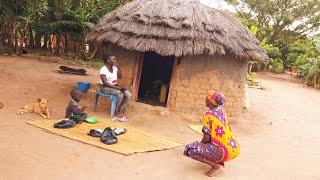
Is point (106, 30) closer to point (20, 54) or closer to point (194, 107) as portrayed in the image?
point (194, 107)

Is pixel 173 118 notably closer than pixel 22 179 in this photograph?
No

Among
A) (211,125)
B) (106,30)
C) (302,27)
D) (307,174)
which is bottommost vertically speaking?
(307,174)

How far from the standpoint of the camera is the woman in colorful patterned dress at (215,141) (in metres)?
4.45

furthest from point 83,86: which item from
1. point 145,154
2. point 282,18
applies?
point 282,18

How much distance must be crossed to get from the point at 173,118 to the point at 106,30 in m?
2.57

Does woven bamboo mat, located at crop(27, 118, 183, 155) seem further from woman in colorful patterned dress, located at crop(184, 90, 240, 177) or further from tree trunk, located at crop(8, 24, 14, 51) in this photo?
tree trunk, located at crop(8, 24, 14, 51)

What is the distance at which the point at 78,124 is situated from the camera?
6.22 meters

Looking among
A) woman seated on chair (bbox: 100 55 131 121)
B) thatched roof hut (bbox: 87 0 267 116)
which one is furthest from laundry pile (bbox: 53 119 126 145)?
thatched roof hut (bbox: 87 0 267 116)

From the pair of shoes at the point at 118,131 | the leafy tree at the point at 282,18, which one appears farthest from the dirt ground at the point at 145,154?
the leafy tree at the point at 282,18

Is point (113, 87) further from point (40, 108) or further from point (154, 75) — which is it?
point (154, 75)

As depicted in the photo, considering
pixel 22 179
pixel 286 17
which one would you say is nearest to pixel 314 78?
pixel 286 17

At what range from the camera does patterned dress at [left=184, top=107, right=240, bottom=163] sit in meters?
4.45

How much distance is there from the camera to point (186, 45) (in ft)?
23.9

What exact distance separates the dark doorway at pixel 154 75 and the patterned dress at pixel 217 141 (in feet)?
16.2
